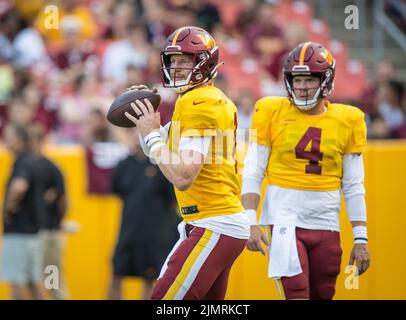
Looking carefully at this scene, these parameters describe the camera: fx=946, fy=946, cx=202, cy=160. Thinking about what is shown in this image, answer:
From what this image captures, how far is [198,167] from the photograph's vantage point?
5.15m

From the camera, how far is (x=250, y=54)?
1235cm

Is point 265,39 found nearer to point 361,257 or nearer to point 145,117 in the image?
point 361,257

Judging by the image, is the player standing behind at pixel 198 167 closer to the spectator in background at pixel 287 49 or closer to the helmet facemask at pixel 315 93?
the helmet facemask at pixel 315 93

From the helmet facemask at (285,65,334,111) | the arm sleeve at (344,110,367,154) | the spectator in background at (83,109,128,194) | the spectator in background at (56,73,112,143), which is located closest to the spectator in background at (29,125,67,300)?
the spectator in background at (83,109,128,194)

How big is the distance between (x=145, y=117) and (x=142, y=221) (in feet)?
11.2

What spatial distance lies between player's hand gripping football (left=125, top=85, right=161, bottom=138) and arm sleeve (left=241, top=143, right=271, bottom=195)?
91 centimetres

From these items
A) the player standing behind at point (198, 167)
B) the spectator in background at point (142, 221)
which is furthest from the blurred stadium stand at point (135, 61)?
the player standing behind at point (198, 167)

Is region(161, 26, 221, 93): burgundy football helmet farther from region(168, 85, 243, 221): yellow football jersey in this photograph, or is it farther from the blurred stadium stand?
the blurred stadium stand

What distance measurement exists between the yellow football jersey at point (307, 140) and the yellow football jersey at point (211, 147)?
603 mm

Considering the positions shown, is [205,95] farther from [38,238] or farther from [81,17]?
[81,17]

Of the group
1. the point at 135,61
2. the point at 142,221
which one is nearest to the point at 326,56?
the point at 142,221

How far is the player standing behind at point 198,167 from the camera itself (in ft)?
17.1

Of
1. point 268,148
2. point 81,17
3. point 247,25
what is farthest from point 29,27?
point 268,148

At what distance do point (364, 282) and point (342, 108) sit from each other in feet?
10.6
